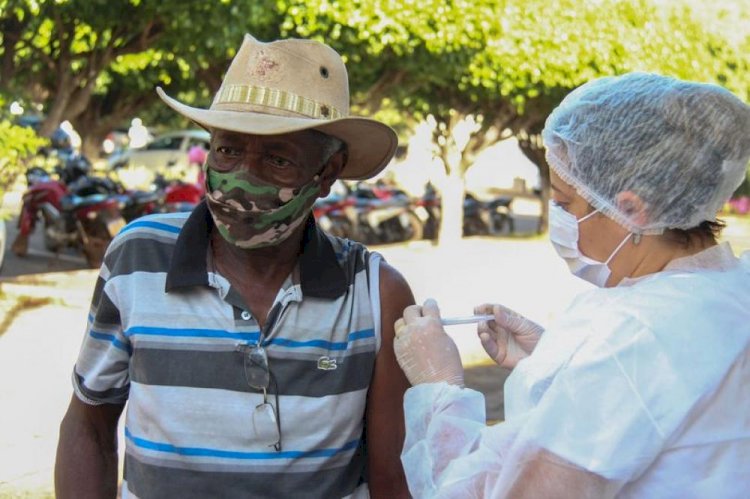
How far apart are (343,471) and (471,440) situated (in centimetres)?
37

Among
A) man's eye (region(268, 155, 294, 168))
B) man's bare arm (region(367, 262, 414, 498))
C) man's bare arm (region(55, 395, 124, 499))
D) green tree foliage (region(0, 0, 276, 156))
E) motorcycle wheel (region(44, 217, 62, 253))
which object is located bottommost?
motorcycle wheel (region(44, 217, 62, 253))

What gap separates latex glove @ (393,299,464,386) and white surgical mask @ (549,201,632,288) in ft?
0.91

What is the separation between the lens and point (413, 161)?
32.2 m

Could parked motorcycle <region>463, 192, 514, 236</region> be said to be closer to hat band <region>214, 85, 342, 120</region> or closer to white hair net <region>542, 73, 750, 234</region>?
hat band <region>214, 85, 342, 120</region>

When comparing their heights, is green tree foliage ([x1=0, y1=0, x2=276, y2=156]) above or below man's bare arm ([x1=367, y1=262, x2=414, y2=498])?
below

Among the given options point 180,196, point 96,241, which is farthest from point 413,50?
point 96,241

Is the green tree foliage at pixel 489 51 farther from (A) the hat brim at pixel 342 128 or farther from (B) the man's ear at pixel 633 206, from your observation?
(B) the man's ear at pixel 633 206

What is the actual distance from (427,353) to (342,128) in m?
0.52

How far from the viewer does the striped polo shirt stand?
6.96 feet

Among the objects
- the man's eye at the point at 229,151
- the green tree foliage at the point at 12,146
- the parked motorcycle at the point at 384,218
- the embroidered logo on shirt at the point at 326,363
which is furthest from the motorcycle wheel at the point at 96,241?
the embroidered logo on shirt at the point at 326,363

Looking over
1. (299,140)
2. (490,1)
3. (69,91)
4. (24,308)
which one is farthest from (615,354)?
(490,1)

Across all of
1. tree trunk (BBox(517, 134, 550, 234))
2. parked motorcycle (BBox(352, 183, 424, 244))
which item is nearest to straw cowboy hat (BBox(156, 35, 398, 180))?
parked motorcycle (BBox(352, 183, 424, 244))

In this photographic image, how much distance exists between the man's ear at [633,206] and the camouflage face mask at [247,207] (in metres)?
0.70

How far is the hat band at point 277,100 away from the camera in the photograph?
224 centimetres
